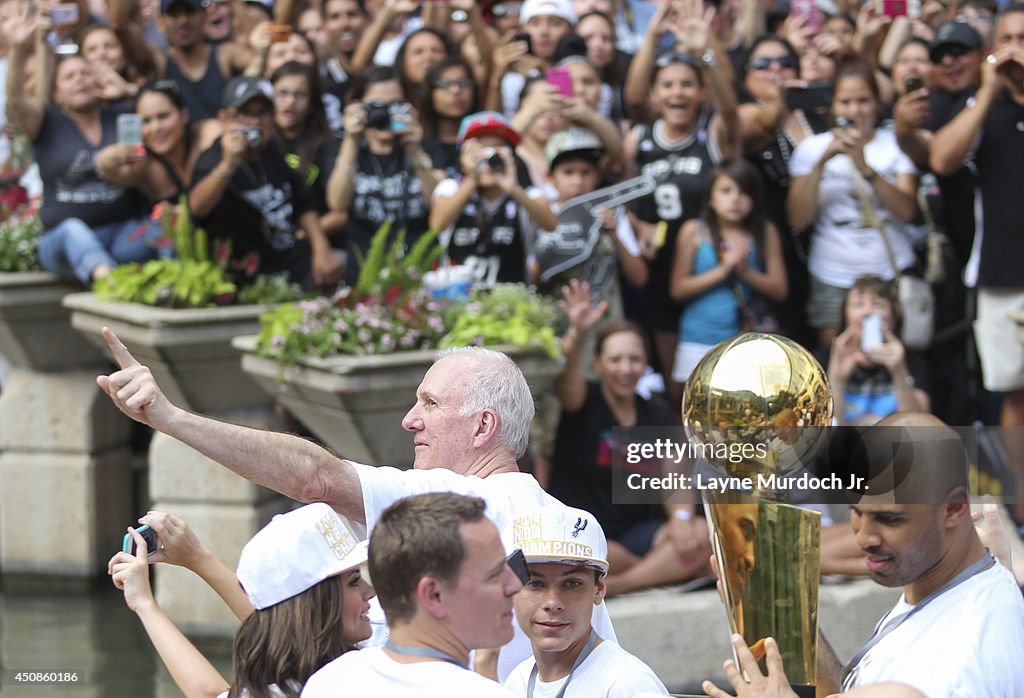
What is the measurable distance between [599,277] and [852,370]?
1165 mm

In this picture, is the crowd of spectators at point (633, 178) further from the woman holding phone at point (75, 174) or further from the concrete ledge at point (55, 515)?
the concrete ledge at point (55, 515)

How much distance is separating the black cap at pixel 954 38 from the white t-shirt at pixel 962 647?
15.5 ft

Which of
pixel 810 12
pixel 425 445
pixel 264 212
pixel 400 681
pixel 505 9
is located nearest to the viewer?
pixel 400 681

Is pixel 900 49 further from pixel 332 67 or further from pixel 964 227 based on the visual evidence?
pixel 332 67

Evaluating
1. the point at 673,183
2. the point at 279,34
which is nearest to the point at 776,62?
the point at 673,183

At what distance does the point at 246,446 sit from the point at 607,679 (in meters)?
0.85

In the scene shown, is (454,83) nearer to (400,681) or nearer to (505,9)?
(505,9)

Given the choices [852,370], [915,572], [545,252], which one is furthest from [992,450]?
[915,572]

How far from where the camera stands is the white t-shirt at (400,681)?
2369 mm

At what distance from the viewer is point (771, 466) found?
285cm

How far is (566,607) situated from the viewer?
3.15 meters

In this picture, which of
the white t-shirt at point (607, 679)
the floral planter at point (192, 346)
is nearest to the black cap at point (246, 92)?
the floral planter at point (192, 346)

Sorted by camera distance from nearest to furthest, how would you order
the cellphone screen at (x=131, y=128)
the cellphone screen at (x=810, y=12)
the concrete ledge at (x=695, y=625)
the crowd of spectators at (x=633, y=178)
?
the concrete ledge at (x=695, y=625), the crowd of spectators at (x=633, y=178), the cellphone screen at (x=131, y=128), the cellphone screen at (x=810, y=12)

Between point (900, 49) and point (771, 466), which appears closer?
point (771, 466)
